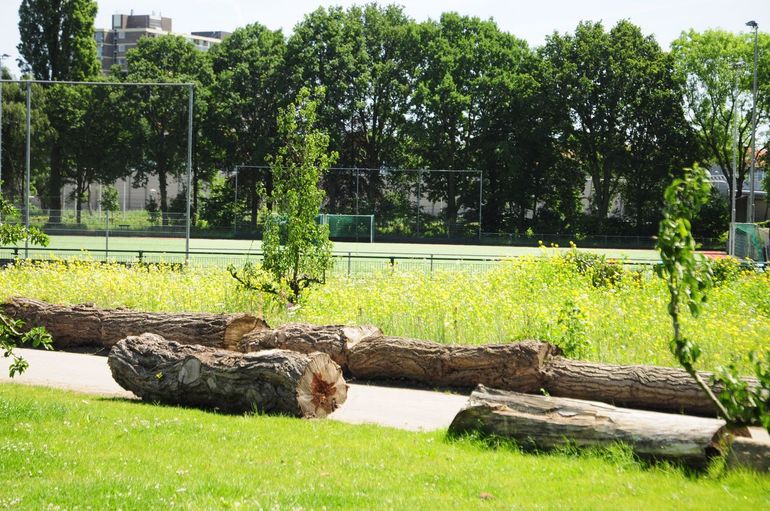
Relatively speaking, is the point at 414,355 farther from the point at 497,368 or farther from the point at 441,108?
the point at 441,108

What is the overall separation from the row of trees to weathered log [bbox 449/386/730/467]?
48.0 meters

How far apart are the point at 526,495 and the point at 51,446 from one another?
365cm

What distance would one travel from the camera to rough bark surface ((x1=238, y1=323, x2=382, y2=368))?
11281mm

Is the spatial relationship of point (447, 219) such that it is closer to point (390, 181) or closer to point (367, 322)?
point (390, 181)

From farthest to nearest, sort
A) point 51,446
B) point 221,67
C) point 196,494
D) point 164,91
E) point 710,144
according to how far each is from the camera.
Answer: point 221,67 → point 710,144 → point 164,91 → point 51,446 → point 196,494

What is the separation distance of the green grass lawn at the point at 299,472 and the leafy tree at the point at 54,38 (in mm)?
56701

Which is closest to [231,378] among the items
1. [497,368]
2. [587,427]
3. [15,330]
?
[15,330]

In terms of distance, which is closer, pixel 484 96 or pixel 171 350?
pixel 171 350

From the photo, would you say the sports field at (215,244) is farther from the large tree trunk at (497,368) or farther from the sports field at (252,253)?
the large tree trunk at (497,368)

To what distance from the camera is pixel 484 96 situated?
59.6 m

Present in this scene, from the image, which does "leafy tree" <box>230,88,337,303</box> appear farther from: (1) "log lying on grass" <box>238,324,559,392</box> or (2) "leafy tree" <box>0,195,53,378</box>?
(2) "leafy tree" <box>0,195,53,378</box>

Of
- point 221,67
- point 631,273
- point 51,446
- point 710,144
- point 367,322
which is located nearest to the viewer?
point 51,446

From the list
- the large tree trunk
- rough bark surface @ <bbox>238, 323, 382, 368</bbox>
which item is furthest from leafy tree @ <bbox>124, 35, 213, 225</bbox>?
the large tree trunk

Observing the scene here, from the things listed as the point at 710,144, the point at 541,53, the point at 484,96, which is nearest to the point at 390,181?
the point at 484,96
